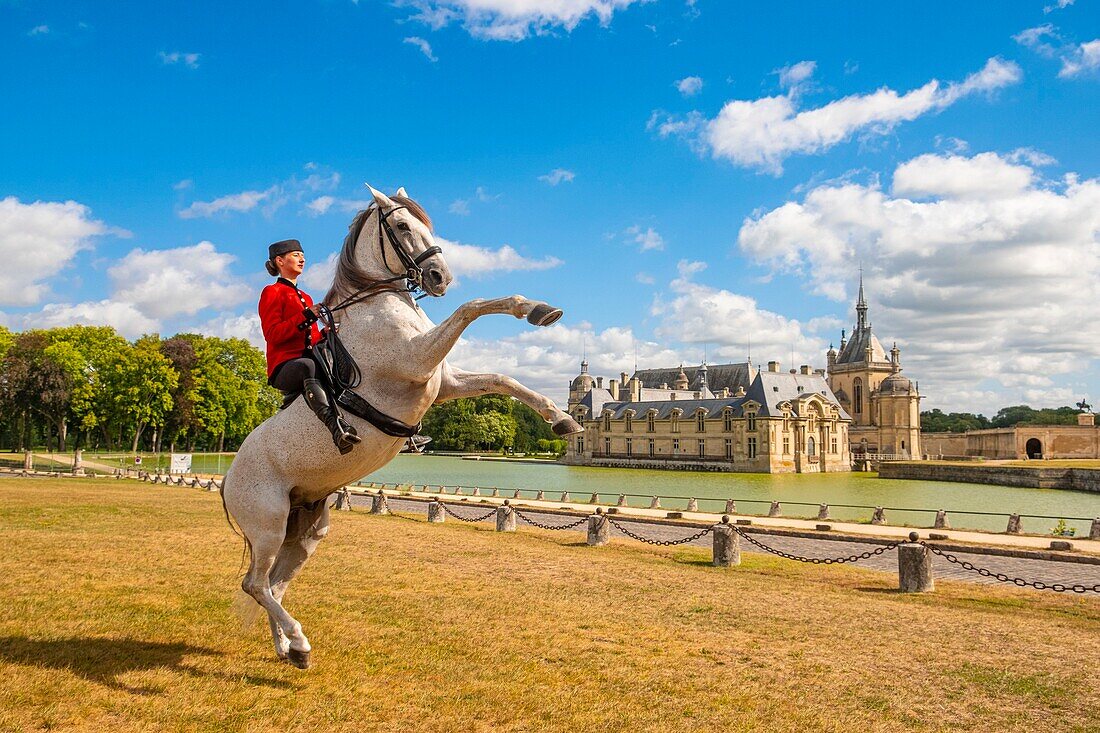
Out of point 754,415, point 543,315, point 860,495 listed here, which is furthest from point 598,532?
point 754,415

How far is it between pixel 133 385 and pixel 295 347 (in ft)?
157

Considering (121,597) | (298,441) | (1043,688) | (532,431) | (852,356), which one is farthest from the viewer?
(532,431)

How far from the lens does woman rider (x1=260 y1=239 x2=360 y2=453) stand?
5.18m

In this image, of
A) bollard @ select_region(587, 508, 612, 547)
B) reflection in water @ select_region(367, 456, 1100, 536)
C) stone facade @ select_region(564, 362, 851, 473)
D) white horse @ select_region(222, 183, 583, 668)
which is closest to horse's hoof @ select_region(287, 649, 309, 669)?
white horse @ select_region(222, 183, 583, 668)

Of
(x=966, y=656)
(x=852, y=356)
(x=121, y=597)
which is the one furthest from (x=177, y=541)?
(x=852, y=356)

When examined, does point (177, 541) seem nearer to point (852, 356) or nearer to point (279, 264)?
point (279, 264)

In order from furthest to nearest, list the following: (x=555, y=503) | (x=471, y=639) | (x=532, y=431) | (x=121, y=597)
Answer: (x=532, y=431)
(x=555, y=503)
(x=121, y=597)
(x=471, y=639)

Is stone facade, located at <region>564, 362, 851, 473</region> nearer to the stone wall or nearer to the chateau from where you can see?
the chateau

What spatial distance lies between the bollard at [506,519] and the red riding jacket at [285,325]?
13.1m

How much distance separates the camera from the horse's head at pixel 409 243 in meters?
5.32

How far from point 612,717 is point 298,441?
2814 millimetres

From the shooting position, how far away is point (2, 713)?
4477 millimetres

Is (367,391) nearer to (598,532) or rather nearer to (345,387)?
(345,387)

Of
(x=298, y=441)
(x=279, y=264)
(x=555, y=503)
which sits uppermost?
(x=279, y=264)
